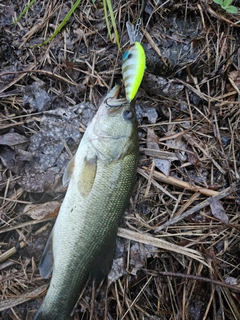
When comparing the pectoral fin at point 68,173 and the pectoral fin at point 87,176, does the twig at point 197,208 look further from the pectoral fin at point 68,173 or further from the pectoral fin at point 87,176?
the pectoral fin at point 68,173

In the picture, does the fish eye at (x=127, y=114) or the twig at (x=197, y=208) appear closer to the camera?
the fish eye at (x=127, y=114)

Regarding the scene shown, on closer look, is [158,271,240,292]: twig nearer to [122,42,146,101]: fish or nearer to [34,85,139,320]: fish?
[34,85,139,320]: fish

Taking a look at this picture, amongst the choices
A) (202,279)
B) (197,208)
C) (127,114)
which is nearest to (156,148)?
(127,114)

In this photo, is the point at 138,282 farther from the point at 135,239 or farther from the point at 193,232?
the point at 193,232

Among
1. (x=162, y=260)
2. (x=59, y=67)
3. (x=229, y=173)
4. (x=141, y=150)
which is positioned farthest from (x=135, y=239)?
(x=59, y=67)

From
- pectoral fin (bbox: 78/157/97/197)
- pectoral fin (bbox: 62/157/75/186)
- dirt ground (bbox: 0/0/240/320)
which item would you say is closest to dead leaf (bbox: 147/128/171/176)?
dirt ground (bbox: 0/0/240/320)

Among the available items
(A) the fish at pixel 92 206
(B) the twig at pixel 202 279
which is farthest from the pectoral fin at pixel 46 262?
(B) the twig at pixel 202 279

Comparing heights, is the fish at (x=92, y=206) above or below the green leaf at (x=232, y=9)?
below
